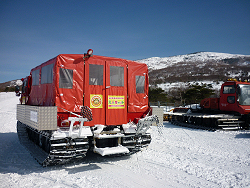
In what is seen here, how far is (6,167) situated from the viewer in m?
5.20

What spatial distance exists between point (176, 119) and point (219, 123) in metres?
4.43

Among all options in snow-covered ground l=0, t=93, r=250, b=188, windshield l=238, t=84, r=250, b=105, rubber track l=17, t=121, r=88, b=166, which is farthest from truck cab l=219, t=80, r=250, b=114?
rubber track l=17, t=121, r=88, b=166

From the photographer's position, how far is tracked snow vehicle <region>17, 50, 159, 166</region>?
4.84m

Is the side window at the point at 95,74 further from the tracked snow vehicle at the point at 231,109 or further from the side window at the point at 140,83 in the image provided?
the tracked snow vehicle at the point at 231,109

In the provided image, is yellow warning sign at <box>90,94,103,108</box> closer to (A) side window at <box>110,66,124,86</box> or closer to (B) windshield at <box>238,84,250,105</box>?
(A) side window at <box>110,66,124,86</box>

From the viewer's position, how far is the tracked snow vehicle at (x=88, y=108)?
191 inches

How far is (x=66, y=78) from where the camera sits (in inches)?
216

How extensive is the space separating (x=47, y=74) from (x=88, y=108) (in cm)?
185

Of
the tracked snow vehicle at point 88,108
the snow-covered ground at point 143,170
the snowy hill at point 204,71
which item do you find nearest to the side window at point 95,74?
the tracked snow vehicle at point 88,108

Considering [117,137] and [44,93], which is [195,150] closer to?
[117,137]

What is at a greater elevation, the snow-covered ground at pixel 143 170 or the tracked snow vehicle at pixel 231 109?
the tracked snow vehicle at pixel 231 109

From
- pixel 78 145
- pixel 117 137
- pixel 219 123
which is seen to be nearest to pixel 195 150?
pixel 117 137

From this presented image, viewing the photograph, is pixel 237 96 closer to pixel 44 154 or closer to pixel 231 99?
pixel 231 99

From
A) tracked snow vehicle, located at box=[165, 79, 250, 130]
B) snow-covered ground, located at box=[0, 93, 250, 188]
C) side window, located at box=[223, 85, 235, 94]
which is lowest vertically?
snow-covered ground, located at box=[0, 93, 250, 188]
